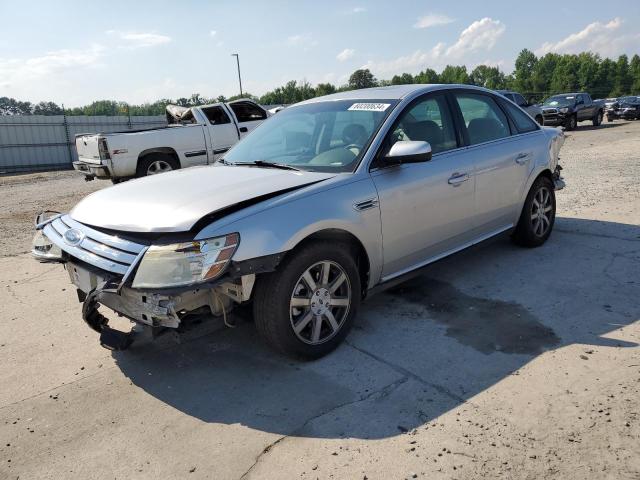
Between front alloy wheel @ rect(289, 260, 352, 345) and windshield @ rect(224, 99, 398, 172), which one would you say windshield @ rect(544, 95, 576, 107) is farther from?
front alloy wheel @ rect(289, 260, 352, 345)

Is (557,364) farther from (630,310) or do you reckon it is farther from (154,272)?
(154,272)

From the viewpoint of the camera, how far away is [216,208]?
308 cm

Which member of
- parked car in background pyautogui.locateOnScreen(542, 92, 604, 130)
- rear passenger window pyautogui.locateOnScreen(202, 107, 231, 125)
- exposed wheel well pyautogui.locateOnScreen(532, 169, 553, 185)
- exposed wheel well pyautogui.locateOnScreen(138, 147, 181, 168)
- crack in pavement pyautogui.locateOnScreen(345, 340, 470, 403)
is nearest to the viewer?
crack in pavement pyautogui.locateOnScreen(345, 340, 470, 403)

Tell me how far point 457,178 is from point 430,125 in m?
0.50

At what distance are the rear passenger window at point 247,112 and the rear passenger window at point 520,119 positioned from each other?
832 centimetres

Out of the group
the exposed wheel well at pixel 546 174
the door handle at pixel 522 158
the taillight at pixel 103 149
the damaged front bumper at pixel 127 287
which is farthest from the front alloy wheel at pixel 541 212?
the taillight at pixel 103 149

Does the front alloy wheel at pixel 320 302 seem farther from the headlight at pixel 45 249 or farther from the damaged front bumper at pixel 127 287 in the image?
the headlight at pixel 45 249

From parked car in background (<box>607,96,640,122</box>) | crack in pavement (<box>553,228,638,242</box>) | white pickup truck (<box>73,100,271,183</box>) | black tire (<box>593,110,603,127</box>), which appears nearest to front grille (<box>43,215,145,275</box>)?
crack in pavement (<box>553,228,638,242</box>)

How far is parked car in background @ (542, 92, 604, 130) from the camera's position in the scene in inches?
978

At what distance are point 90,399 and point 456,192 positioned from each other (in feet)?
10.3

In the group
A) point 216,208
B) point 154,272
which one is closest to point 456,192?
point 216,208

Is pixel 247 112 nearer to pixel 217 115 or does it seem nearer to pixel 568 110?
pixel 217 115

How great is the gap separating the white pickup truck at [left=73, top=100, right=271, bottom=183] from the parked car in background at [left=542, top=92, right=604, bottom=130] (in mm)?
17779

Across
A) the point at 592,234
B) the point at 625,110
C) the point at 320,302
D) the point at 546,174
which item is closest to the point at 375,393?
the point at 320,302
